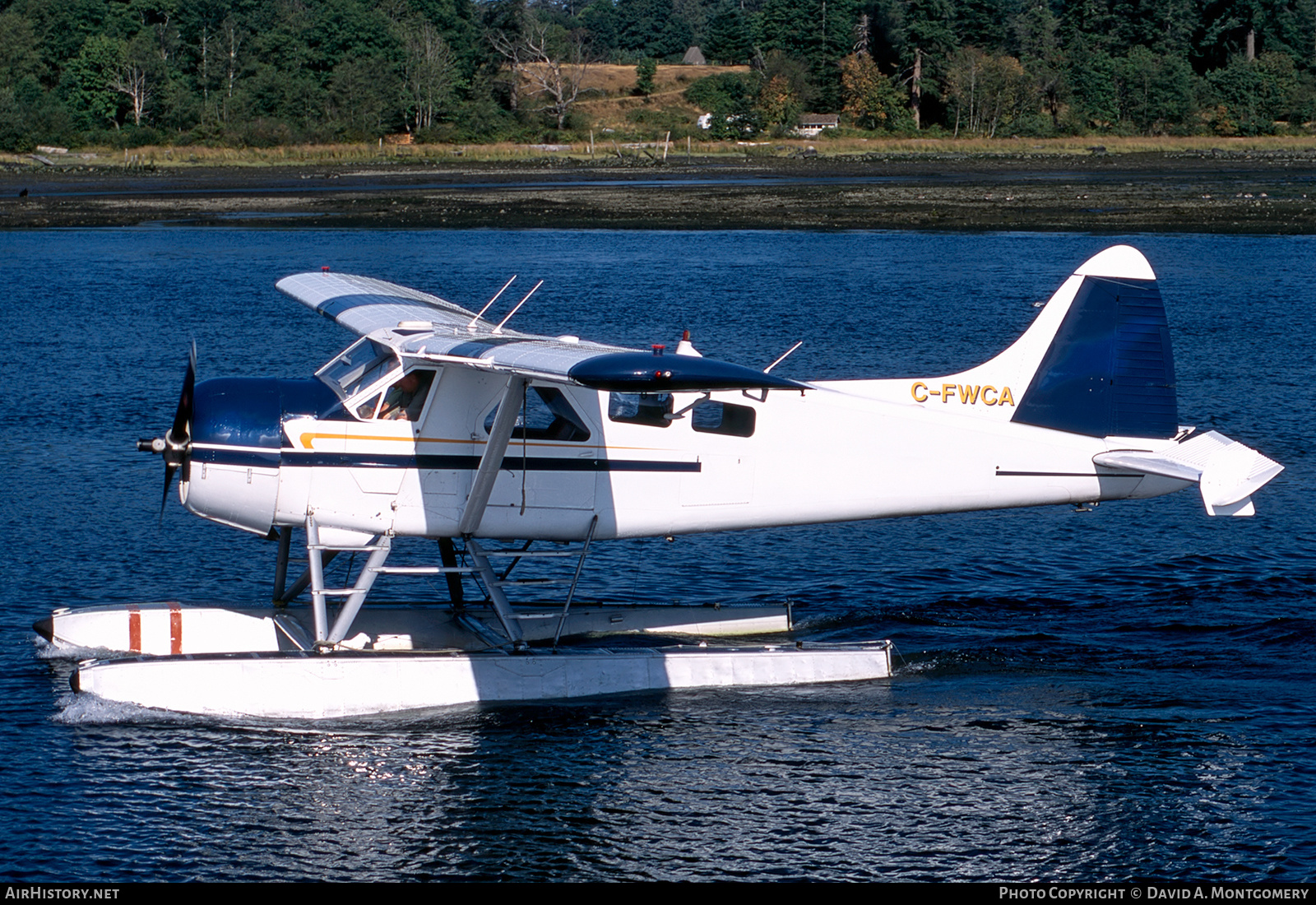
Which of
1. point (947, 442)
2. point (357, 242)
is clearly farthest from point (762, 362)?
point (357, 242)

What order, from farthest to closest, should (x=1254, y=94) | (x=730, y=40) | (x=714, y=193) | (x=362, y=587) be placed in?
(x=730, y=40) < (x=1254, y=94) < (x=714, y=193) < (x=362, y=587)

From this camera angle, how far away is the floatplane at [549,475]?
9969 mm

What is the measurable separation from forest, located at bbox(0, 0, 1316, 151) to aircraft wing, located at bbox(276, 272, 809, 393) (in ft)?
216

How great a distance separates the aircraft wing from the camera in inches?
317

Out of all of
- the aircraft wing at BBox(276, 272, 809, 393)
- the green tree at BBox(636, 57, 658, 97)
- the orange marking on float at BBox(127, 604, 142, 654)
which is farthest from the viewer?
the green tree at BBox(636, 57, 658, 97)

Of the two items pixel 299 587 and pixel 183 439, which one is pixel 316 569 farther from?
pixel 299 587

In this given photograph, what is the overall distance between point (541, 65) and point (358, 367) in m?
85.8

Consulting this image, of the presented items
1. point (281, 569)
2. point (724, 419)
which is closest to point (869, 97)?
point (724, 419)

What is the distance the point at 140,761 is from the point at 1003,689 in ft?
21.2

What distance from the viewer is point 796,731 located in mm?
10141

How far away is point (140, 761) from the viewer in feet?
31.0

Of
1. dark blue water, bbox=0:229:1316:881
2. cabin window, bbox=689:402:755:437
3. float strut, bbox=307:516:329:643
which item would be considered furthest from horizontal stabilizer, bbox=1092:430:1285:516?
float strut, bbox=307:516:329:643

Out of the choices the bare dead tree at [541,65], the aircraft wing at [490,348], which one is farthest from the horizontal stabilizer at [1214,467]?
the bare dead tree at [541,65]

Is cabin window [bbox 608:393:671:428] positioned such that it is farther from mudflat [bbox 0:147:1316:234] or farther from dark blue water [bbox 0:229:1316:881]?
mudflat [bbox 0:147:1316:234]
